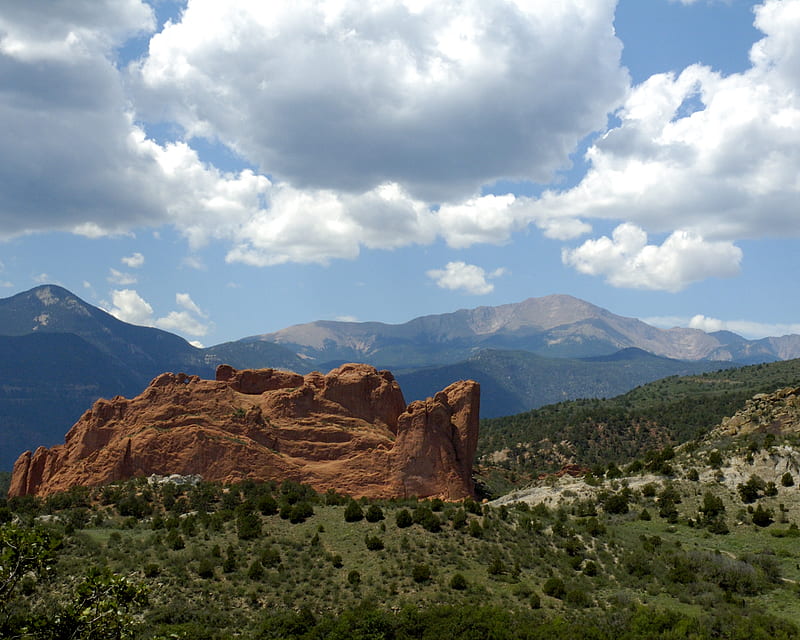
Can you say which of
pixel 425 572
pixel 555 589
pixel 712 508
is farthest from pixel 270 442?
pixel 712 508

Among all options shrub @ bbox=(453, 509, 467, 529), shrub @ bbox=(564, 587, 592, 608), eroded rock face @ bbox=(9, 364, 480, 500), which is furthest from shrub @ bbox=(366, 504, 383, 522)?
eroded rock face @ bbox=(9, 364, 480, 500)

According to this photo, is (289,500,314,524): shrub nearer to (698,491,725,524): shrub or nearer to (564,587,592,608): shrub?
(564,587,592,608): shrub

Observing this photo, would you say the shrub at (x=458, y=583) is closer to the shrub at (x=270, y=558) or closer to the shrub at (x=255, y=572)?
the shrub at (x=270, y=558)

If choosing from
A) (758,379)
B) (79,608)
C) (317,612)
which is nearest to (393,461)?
(317,612)

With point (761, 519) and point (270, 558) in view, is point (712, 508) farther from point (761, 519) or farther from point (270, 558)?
point (270, 558)

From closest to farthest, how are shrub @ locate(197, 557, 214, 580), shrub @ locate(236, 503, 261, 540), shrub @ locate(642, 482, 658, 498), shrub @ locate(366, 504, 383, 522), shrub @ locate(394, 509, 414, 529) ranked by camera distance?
shrub @ locate(197, 557, 214, 580)
shrub @ locate(236, 503, 261, 540)
shrub @ locate(394, 509, 414, 529)
shrub @ locate(366, 504, 383, 522)
shrub @ locate(642, 482, 658, 498)

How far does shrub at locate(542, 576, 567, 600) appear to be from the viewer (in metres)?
32.4

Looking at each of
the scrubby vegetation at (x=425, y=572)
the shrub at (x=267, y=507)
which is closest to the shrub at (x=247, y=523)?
the scrubby vegetation at (x=425, y=572)

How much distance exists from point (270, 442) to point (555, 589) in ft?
126

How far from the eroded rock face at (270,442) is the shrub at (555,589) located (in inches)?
1122

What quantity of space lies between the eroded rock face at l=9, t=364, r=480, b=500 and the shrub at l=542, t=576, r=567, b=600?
93.5 feet

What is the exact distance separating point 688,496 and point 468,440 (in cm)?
2551

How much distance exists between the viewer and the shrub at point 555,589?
32438mm

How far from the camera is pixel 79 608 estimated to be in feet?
53.3
